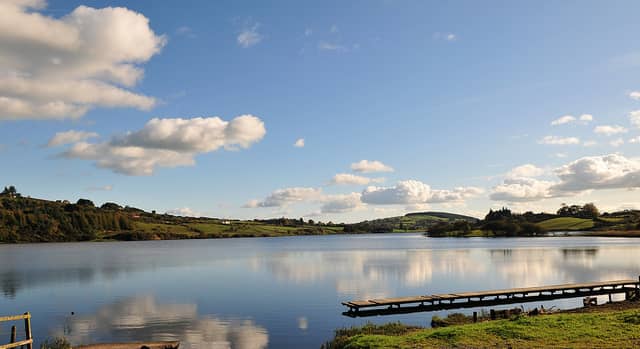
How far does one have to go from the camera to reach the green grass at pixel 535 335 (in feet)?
75.5

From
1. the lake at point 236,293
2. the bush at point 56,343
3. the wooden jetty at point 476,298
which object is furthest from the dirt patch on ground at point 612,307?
the bush at point 56,343

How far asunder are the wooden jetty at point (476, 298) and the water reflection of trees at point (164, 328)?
443 inches

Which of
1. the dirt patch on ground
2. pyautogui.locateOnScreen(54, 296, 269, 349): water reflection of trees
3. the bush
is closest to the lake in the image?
pyautogui.locateOnScreen(54, 296, 269, 349): water reflection of trees

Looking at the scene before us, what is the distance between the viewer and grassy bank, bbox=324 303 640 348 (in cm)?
2300

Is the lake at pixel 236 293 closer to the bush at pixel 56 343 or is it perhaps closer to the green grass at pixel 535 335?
the bush at pixel 56 343

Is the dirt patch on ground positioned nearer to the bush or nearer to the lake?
the lake

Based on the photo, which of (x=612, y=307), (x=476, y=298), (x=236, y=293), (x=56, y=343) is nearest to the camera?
(x=56, y=343)

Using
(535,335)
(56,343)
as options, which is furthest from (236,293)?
(535,335)

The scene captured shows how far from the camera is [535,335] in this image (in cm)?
2486

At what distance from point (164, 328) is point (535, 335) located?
27594 mm

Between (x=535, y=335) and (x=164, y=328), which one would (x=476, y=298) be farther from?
(x=164, y=328)

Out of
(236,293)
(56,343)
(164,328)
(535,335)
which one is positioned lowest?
(236,293)

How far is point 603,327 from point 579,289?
3317 cm

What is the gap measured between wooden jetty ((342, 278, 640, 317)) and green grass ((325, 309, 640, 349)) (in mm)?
14632
